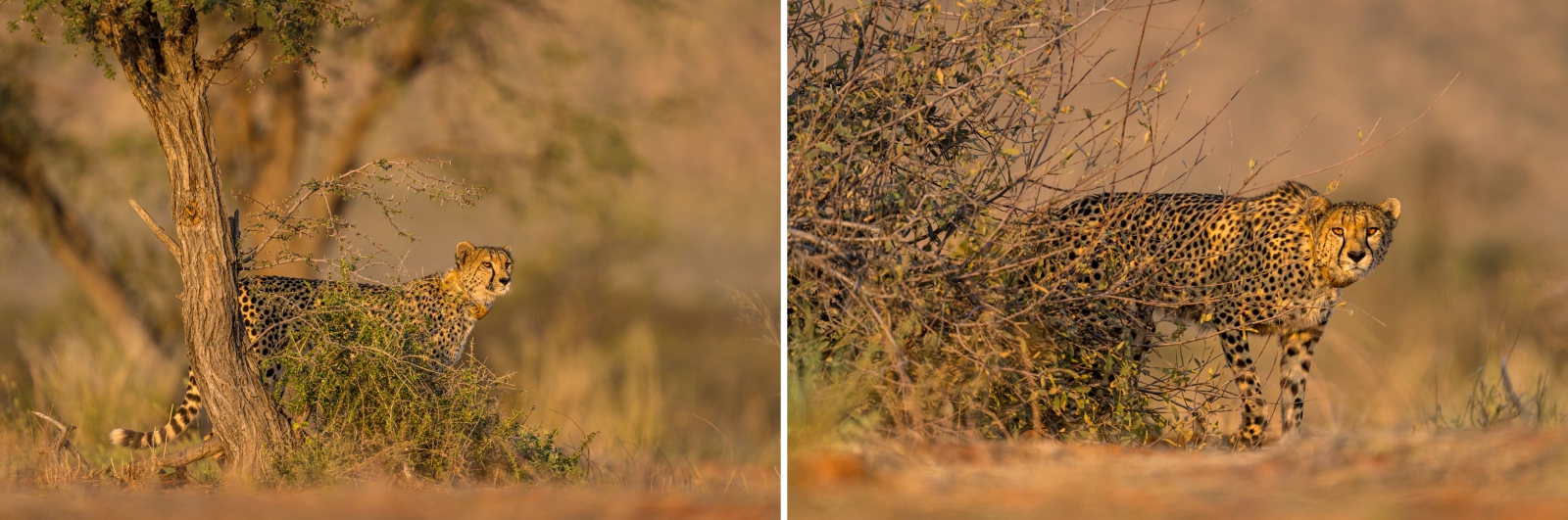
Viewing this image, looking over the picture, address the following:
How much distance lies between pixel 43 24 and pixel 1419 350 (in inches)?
423

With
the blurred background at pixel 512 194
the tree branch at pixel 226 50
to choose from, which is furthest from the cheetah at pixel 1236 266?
the tree branch at pixel 226 50

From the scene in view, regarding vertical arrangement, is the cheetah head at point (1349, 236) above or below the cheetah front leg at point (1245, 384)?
above

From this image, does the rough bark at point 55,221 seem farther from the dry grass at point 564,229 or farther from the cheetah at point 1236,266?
the cheetah at point 1236,266

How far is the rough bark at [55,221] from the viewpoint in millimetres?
10984

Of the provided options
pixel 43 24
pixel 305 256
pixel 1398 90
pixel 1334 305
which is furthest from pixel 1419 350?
pixel 43 24

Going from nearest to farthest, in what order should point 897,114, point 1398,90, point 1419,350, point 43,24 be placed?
point 897,114 < point 1419,350 < point 1398,90 < point 43,24

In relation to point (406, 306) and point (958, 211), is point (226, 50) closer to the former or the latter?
point (406, 306)

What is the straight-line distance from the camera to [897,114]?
5.47 meters

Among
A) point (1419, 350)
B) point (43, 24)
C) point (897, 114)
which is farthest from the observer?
point (43, 24)

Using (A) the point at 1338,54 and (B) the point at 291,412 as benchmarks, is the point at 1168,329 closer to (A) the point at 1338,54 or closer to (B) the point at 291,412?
(A) the point at 1338,54

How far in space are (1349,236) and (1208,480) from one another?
212 cm

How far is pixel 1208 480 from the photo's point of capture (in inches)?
165

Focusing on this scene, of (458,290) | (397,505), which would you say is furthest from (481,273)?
(397,505)

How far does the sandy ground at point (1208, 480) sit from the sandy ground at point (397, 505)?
472 mm
